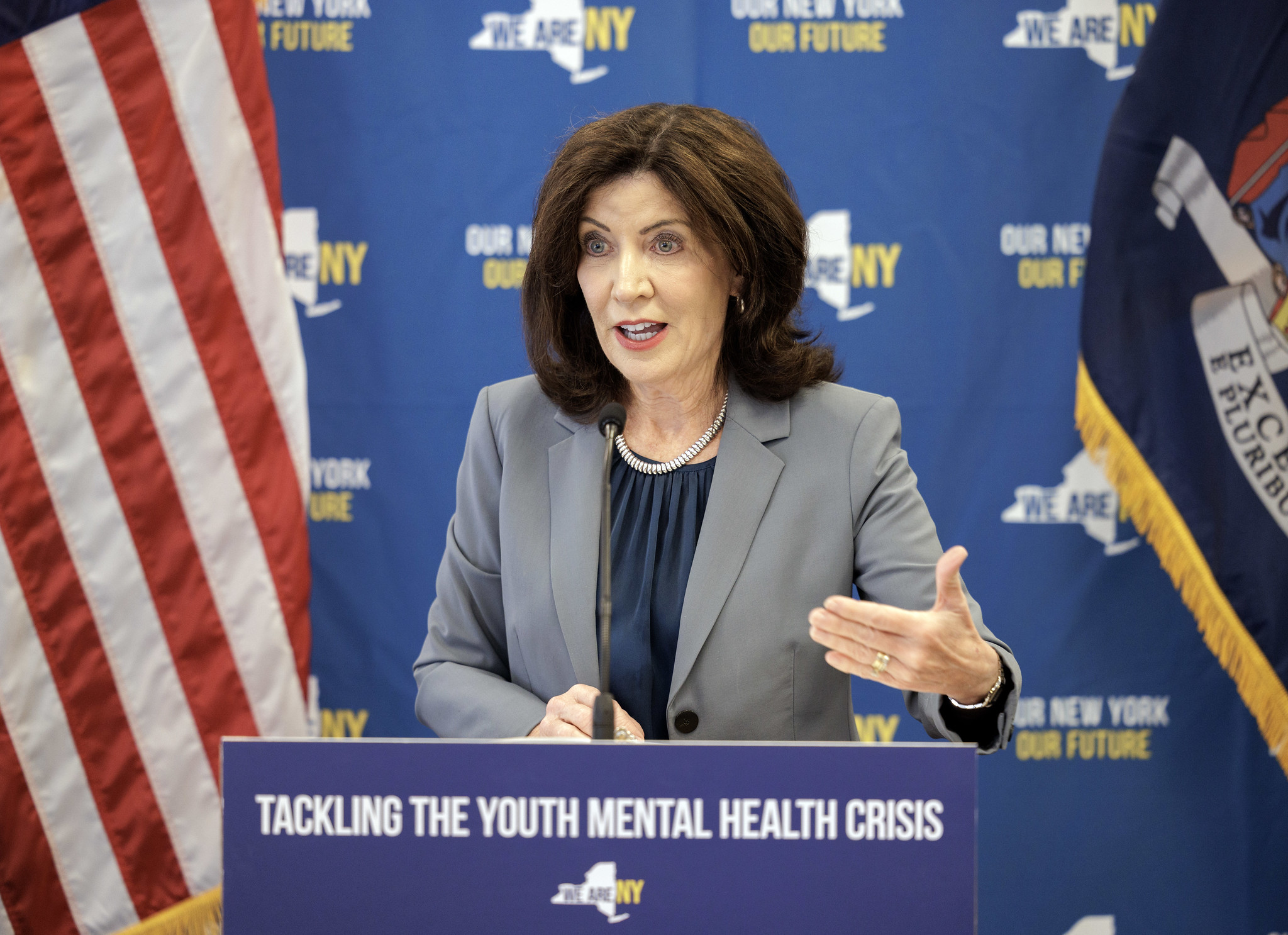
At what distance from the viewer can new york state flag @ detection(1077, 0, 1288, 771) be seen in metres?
2.39

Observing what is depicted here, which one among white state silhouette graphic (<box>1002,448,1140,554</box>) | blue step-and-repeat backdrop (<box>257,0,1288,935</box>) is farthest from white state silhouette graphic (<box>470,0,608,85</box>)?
white state silhouette graphic (<box>1002,448,1140,554</box>)

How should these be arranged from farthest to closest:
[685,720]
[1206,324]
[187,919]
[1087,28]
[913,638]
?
1. [1087,28]
2. [1206,324]
3. [187,919]
4. [685,720]
5. [913,638]

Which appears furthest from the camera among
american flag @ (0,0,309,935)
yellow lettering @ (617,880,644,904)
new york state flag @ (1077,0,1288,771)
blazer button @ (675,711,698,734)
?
new york state flag @ (1077,0,1288,771)

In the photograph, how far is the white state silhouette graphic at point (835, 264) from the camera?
2721 millimetres

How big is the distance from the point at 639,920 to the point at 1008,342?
7.19 feet

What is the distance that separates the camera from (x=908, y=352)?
2.71 m

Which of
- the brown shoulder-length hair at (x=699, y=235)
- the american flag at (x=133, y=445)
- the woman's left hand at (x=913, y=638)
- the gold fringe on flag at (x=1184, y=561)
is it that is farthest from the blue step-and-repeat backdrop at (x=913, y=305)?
the woman's left hand at (x=913, y=638)

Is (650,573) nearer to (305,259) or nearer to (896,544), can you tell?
(896,544)

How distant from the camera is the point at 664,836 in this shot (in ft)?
2.85

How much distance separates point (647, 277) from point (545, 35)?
5.18 feet

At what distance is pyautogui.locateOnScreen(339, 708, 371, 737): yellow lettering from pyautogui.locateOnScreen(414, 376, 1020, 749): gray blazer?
1334mm

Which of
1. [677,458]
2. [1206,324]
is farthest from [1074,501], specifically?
[677,458]

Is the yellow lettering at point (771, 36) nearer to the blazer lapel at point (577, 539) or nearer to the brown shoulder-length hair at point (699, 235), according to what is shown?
the brown shoulder-length hair at point (699, 235)

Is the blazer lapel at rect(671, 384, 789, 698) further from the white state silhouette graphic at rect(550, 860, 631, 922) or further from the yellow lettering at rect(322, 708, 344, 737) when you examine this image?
the yellow lettering at rect(322, 708, 344, 737)
